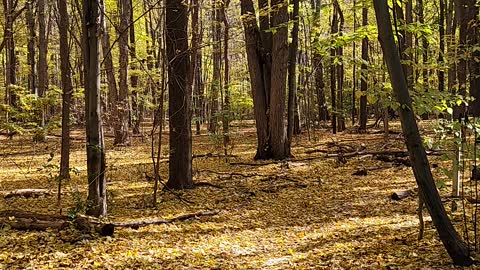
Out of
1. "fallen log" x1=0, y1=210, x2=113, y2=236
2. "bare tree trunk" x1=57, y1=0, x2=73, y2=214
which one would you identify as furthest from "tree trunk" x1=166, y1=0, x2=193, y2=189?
"fallen log" x1=0, y1=210, x2=113, y2=236

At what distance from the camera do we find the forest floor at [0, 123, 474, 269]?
4.82m

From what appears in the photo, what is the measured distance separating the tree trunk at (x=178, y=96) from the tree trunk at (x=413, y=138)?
4725 millimetres

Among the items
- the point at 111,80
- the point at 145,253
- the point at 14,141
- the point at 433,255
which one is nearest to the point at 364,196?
the point at 433,255

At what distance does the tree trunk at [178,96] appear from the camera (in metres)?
8.05

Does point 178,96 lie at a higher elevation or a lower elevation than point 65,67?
lower

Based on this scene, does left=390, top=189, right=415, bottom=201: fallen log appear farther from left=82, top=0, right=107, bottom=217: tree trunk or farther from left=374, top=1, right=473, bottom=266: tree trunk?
left=82, top=0, right=107, bottom=217: tree trunk

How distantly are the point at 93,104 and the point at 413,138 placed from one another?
161 inches

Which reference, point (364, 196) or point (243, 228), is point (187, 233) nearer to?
point (243, 228)

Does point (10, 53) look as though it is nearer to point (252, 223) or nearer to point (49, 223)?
point (49, 223)

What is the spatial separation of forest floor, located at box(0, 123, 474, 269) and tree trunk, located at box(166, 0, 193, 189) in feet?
1.62

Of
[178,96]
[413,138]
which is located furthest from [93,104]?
[413,138]

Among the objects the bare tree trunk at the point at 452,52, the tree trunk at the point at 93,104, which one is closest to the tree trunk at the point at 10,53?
the tree trunk at the point at 93,104

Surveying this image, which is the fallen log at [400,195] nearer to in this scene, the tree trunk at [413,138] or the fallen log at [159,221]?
the fallen log at [159,221]

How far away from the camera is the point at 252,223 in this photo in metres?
6.70
